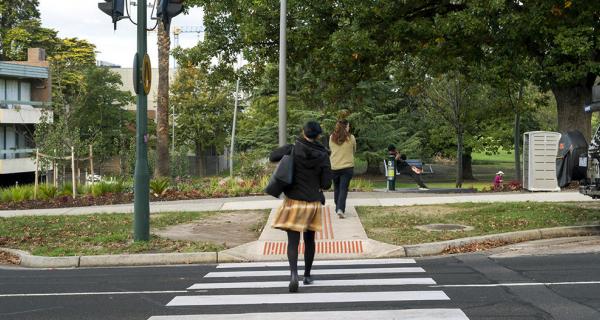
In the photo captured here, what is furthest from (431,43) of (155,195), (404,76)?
(155,195)

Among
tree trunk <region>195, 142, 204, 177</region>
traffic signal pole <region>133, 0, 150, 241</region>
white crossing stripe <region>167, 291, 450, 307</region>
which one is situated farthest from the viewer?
tree trunk <region>195, 142, 204, 177</region>

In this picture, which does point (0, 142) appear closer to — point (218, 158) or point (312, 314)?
point (218, 158)

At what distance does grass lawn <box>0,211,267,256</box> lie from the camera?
10.4 meters

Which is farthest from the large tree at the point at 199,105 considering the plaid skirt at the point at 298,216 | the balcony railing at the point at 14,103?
the plaid skirt at the point at 298,216

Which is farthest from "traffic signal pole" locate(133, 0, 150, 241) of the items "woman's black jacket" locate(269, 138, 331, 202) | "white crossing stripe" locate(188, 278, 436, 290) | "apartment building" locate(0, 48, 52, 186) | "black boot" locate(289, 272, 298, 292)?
"apartment building" locate(0, 48, 52, 186)

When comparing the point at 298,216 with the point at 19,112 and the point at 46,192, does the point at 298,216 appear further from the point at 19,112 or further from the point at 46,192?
the point at 19,112

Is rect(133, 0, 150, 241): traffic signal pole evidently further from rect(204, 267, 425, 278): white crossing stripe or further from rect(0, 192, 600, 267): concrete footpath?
rect(204, 267, 425, 278): white crossing stripe

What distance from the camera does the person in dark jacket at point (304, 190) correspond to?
7.36 metres

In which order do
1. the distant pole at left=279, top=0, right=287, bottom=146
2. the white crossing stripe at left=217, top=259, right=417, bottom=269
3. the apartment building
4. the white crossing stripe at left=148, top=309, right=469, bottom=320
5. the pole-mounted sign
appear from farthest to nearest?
the apartment building
the distant pole at left=279, top=0, right=287, bottom=146
the pole-mounted sign
the white crossing stripe at left=217, top=259, right=417, bottom=269
the white crossing stripe at left=148, top=309, right=469, bottom=320

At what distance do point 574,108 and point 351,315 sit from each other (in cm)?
1486

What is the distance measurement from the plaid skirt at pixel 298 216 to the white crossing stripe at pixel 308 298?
2.41 ft

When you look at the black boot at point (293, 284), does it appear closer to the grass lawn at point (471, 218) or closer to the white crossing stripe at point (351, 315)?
the white crossing stripe at point (351, 315)

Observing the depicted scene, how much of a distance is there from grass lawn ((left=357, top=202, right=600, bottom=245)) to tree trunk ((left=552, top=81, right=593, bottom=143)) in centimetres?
570

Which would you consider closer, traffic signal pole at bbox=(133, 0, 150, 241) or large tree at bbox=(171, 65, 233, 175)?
traffic signal pole at bbox=(133, 0, 150, 241)
